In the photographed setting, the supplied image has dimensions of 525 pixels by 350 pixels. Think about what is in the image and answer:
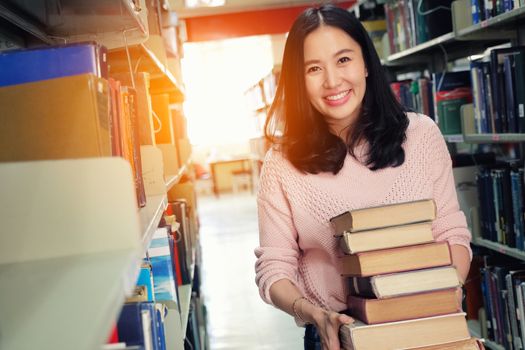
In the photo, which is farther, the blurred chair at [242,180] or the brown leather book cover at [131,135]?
the blurred chair at [242,180]

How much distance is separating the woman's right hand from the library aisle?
8.35ft

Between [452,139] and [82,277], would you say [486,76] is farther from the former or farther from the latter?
[82,277]

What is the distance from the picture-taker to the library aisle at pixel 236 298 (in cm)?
401

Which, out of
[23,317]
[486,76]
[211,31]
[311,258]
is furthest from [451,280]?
[211,31]

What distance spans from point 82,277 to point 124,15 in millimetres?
937

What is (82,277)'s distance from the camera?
2.28 feet

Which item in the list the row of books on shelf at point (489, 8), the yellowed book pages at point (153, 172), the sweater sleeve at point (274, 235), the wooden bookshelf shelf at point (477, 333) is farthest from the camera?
the wooden bookshelf shelf at point (477, 333)

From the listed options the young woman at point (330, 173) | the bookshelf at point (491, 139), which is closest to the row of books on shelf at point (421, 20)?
the bookshelf at point (491, 139)

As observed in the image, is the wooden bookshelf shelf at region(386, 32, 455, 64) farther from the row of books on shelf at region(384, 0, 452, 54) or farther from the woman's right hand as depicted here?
the woman's right hand

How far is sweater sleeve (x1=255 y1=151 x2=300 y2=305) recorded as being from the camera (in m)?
1.64

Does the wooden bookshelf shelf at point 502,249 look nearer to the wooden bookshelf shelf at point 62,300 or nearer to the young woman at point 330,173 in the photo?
the young woman at point 330,173

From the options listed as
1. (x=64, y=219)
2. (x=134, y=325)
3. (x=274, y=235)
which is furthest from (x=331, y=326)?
(x=64, y=219)

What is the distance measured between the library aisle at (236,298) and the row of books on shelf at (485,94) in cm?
172

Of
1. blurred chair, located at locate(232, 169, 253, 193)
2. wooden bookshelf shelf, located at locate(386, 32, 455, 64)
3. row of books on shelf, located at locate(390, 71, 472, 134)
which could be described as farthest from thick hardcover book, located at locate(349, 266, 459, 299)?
blurred chair, located at locate(232, 169, 253, 193)
